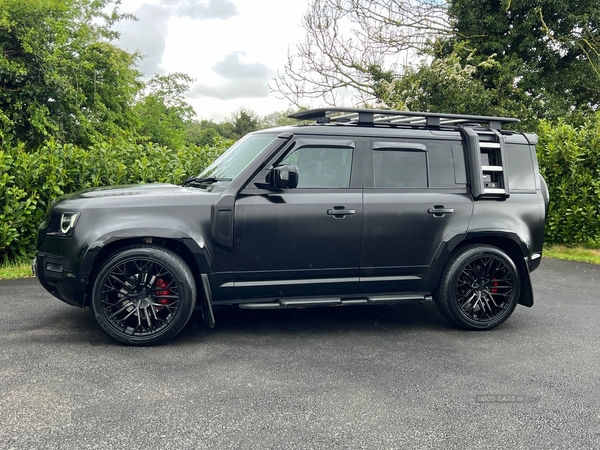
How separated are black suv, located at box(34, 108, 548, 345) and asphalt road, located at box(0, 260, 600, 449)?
1.25ft

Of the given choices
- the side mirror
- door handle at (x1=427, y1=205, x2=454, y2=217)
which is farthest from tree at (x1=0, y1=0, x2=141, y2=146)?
door handle at (x1=427, y1=205, x2=454, y2=217)

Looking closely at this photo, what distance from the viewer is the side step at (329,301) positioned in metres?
4.85

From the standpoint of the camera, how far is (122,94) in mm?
21312

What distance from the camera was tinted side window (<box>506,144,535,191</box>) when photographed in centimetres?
560

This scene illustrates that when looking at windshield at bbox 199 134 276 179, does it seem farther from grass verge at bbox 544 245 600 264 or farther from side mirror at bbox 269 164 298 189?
grass verge at bbox 544 245 600 264

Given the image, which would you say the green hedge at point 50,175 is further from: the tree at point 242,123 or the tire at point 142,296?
the tree at point 242,123

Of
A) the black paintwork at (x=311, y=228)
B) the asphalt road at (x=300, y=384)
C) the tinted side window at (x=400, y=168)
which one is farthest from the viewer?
the tinted side window at (x=400, y=168)

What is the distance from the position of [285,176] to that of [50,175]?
4728 millimetres

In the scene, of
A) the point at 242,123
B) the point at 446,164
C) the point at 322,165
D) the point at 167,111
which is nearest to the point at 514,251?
the point at 446,164

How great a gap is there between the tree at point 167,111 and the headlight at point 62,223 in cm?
3193

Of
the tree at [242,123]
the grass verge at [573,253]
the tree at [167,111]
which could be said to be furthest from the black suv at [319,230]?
the tree at [242,123]

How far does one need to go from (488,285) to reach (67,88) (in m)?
13.3

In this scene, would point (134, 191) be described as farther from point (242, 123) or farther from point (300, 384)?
point (242, 123)

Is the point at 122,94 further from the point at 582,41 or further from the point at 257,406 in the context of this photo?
the point at 257,406
